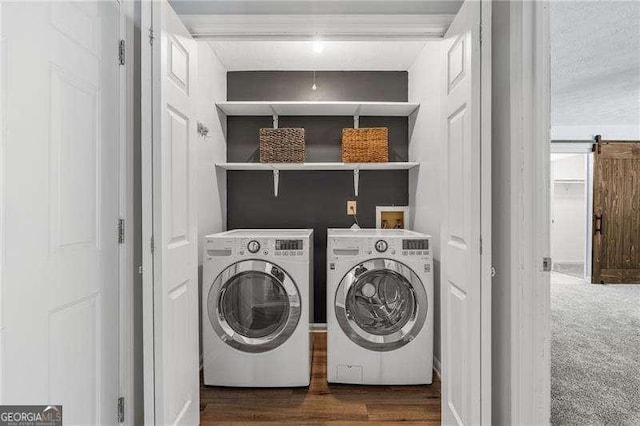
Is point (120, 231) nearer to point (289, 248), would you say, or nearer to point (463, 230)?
point (289, 248)

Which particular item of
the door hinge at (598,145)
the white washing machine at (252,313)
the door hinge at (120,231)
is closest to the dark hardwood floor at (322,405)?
the white washing machine at (252,313)

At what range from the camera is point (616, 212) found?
5070mm

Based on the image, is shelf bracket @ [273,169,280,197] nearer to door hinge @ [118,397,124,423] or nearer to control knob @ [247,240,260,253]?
control knob @ [247,240,260,253]

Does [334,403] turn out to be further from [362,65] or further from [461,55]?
[362,65]

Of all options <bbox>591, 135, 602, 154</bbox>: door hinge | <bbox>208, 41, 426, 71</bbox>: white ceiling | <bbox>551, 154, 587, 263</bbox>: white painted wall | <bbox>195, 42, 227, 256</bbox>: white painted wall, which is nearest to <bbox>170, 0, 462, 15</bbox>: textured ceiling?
<bbox>195, 42, 227, 256</bbox>: white painted wall

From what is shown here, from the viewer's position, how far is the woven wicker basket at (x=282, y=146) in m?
2.73

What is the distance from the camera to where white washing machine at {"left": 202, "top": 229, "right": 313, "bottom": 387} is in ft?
7.29

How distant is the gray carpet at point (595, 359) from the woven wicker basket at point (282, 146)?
2.21m

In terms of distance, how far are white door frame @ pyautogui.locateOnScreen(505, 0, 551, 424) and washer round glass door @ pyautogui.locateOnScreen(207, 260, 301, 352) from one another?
1.25 m

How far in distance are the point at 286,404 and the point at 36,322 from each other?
4.75 ft

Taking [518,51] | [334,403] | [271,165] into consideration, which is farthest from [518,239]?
[271,165]

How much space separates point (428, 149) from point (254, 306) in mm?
1584

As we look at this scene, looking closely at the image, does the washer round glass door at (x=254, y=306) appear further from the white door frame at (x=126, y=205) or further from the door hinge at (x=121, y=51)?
the door hinge at (x=121, y=51)

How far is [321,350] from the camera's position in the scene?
2.86 m
